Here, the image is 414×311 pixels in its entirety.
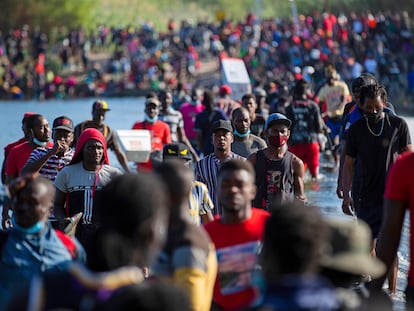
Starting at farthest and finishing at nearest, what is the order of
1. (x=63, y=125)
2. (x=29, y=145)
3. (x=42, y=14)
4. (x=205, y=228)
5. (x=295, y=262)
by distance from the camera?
1. (x=42, y=14)
2. (x=29, y=145)
3. (x=63, y=125)
4. (x=205, y=228)
5. (x=295, y=262)

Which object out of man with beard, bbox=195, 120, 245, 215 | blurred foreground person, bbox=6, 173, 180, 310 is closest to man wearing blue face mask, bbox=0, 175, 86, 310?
blurred foreground person, bbox=6, 173, 180, 310

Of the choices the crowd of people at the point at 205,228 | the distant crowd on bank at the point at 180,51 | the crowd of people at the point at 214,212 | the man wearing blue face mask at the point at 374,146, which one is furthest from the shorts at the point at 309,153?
the distant crowd on bank at the point at 180,51

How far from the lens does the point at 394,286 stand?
9.84 m

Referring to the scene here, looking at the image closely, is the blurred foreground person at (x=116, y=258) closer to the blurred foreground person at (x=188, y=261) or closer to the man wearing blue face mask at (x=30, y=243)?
the blurred foreground person at (x=188, y=261)

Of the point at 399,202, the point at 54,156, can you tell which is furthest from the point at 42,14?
the point at 399,202

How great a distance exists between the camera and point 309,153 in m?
16.8

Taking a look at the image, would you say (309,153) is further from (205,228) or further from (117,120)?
(117,120)

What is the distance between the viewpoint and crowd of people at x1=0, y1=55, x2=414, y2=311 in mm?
4266

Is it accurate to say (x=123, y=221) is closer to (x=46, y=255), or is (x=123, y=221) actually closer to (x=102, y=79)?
(x=46, y=255)

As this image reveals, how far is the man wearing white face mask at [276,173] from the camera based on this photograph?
10.1 meters

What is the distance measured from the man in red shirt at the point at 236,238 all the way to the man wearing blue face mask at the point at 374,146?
2910mm

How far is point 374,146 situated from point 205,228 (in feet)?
9.93

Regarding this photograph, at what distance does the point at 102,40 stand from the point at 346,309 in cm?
5966

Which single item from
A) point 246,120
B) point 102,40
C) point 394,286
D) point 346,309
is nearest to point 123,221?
point 346,309
